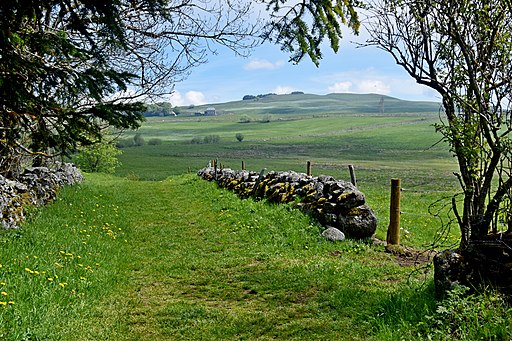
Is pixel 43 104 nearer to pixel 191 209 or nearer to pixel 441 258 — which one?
pixel 441 258

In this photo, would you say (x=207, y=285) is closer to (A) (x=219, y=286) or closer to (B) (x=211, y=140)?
(A) (x=219, y=286)

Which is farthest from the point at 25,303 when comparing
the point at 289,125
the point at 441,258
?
the point at 289,125

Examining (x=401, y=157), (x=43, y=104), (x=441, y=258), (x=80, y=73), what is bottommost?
(x=401, y=157)

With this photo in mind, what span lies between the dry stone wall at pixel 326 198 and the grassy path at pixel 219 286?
1.72 feet

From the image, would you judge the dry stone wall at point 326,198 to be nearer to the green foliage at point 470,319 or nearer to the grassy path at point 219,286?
the grassy path at point 219,286

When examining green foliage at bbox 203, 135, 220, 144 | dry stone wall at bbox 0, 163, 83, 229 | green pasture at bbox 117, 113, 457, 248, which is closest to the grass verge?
dry stone wall at bbox 0, 163, 83, 229

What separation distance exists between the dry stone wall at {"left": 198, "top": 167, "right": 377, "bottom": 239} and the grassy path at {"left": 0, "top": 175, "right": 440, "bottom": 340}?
0.52 meters

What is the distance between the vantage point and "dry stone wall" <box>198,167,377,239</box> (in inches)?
414

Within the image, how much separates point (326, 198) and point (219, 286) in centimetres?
486

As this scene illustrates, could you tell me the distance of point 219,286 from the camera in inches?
297

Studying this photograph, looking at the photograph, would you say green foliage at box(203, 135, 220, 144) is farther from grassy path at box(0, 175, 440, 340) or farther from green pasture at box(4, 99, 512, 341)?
grassy path at box(0, 175, 440, 340)

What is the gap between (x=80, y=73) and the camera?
663cm

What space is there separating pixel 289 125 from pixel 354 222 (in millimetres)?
122344

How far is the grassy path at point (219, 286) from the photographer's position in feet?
17.8
